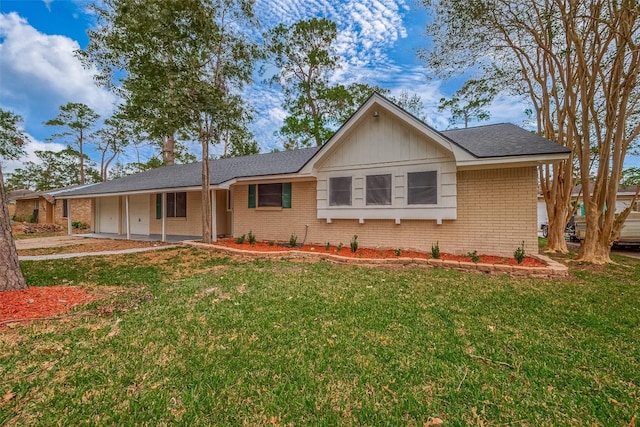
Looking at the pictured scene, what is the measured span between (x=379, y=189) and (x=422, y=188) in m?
1.31

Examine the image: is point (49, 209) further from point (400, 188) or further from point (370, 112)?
point (400, 188)

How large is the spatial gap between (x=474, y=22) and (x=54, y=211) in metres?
30.9

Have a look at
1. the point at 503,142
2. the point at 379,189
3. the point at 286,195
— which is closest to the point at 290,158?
the point at 286,195

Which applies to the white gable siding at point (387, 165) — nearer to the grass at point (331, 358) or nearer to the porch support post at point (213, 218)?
the grass at point (331, 358)

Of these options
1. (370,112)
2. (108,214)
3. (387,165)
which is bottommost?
(108,214)

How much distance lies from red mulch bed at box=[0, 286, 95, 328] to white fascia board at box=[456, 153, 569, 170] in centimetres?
868

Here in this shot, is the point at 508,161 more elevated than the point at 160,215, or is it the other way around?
the point at 508,161

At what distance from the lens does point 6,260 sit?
4.61m

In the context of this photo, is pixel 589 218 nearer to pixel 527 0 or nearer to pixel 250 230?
pixel 527 0

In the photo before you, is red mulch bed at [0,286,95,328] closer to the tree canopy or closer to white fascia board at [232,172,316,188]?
white fascia board at [232,172,316,188]

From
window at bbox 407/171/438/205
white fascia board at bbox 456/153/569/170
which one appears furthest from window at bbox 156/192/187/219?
white fascia board at bbox 456/153/569/170

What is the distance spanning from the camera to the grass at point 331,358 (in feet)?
7.18

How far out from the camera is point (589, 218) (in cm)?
816

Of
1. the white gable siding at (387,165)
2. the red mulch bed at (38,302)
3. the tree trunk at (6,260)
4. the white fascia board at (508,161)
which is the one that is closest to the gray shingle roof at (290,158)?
the white fascia board at (508,161)
